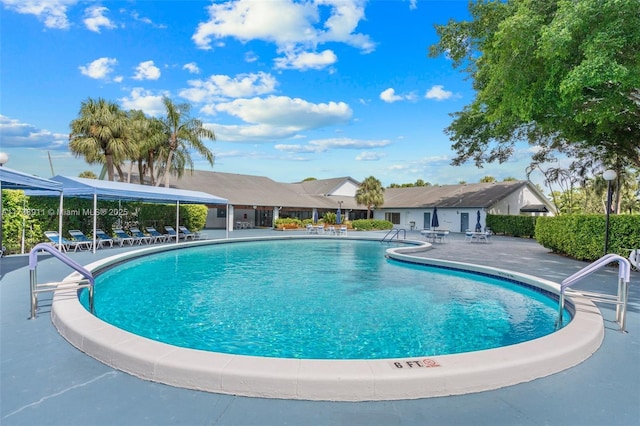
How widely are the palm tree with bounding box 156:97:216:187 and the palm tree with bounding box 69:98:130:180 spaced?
3.86 metres

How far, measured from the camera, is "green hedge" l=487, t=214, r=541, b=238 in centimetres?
2767

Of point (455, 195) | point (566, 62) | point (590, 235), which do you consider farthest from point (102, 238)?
point (455, 195)

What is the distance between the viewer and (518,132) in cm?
2086

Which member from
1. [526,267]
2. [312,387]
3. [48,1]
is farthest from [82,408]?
Result: [48,1]

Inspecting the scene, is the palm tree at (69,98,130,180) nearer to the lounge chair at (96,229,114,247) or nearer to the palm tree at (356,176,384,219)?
the lounge chair at (96,229,114,247)

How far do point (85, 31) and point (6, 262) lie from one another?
10129 millimetres

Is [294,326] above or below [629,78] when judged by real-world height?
below

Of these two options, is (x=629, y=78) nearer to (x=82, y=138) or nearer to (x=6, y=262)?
(x=6, y=262)

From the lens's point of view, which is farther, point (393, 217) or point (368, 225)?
point (393, 217)

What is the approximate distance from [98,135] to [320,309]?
23.2m

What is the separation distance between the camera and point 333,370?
139 inches

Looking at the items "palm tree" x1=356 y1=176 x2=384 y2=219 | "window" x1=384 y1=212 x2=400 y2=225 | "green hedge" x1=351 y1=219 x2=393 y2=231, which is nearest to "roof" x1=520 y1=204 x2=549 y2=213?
"window" x1=384 y1=212 x2=400 y2=225

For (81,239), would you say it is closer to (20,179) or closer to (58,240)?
(58,240)

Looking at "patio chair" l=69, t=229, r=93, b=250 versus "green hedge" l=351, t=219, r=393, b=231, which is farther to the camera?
"green hedge" l=351, t=219, r=393, b=231
